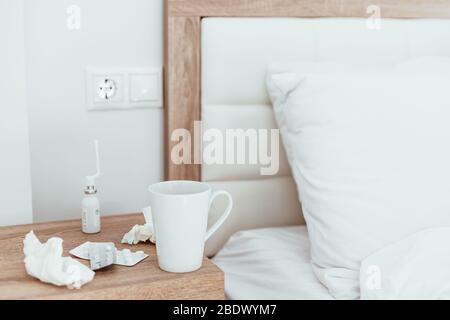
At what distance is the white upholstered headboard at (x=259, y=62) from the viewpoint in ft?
4.20

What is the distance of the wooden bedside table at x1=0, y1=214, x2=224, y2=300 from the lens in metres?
0.88

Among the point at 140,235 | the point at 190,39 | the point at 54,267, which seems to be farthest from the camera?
the point at 190,39

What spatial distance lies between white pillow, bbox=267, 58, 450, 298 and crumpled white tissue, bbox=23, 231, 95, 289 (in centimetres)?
43

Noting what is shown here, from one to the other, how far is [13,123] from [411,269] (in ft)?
2.52

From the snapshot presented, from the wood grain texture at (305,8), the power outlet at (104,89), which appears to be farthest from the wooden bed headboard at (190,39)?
the power outlet at (104,89)

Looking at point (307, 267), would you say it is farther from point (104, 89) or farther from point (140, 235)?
point (104, 89)

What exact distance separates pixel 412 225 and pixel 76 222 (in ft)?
2.10

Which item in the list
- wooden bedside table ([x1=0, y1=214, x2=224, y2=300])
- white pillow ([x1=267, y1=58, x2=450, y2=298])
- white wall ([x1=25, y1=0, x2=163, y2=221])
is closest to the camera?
wooden bedside table ([x1=0, y1=214, x2=224, y2=300])

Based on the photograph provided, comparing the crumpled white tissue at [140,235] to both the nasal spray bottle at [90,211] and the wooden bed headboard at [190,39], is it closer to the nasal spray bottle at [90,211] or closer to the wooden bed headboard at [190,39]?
→ the nasal spray bottle at [90,211]

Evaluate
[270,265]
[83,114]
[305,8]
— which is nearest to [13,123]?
[83,114]

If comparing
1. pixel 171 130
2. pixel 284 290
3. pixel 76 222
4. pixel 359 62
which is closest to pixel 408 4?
pixel 359 62

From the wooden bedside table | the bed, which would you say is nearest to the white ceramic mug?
the wooden bedside table

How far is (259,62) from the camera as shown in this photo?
4.25 feet
